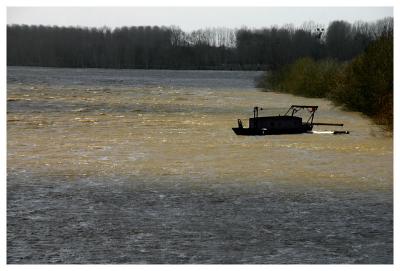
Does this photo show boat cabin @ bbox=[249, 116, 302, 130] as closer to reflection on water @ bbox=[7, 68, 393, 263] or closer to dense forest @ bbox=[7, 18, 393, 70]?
reflection on water @ bbox=[7, 68, 393, 263]

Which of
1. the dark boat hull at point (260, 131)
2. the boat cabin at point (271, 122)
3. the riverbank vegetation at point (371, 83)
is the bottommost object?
the dark boat hull at point (260, 131)

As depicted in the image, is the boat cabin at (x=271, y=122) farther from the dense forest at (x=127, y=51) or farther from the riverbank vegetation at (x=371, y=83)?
the dense forest at (x=127, y=51)

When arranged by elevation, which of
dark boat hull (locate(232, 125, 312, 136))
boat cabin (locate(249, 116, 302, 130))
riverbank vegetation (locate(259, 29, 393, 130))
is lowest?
dark boat hull (locate(232, 125, 312, 136))

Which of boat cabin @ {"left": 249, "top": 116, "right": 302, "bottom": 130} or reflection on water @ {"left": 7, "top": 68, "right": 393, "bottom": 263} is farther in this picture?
A: boat cabin @ {"left": 249, "top": 116, "right": 302, "bottom": 130}

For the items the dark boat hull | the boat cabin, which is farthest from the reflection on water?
the boat cabin

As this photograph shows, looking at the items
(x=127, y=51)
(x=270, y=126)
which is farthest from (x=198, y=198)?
(x=127, y=51)

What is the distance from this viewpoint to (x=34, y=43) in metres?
130

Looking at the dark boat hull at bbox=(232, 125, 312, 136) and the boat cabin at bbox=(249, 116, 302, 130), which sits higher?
the boat cabin at bbox=(249, 116, 302, 130)

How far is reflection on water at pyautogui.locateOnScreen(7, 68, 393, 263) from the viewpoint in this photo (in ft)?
25.5

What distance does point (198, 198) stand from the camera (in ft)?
34.9

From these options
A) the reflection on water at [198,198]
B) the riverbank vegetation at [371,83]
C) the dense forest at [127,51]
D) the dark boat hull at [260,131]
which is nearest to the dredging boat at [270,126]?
the dark boat hull at [260,131]

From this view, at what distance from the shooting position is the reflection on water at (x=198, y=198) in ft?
25.5
